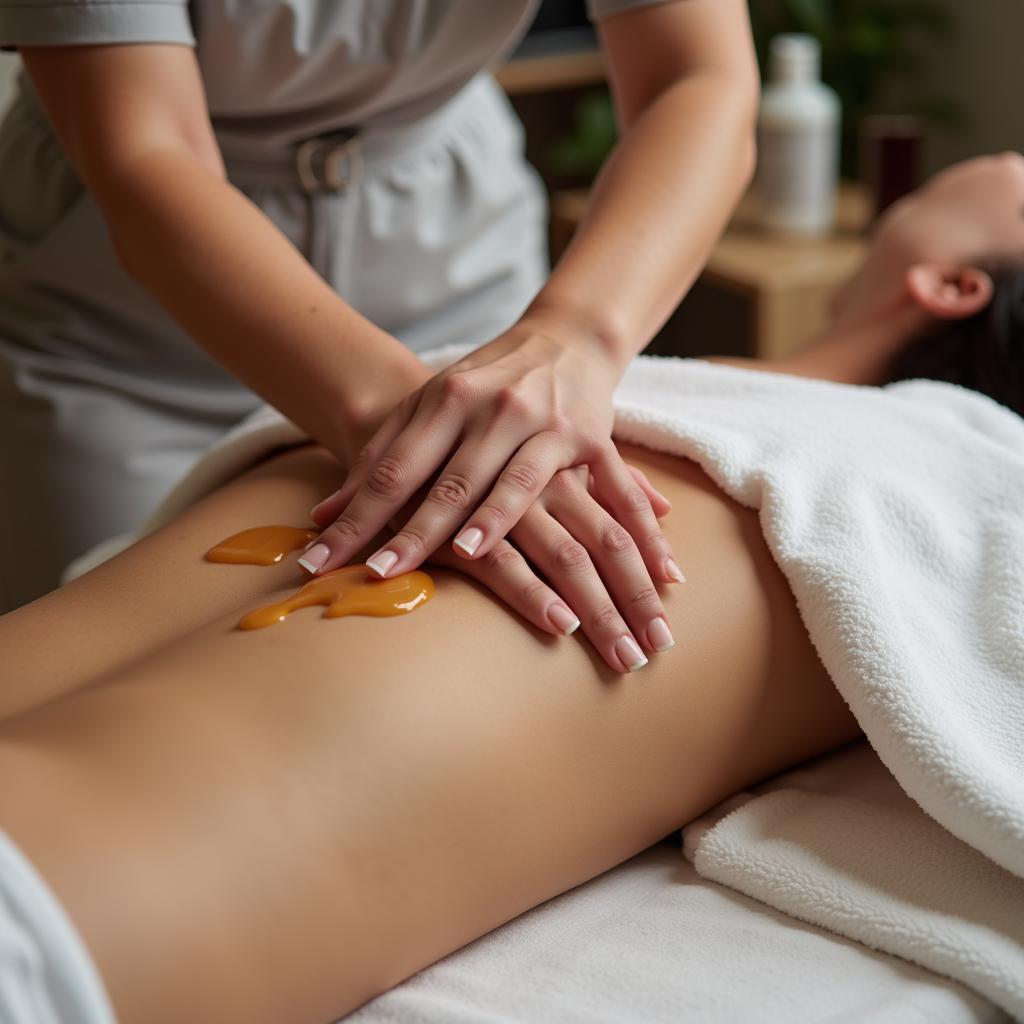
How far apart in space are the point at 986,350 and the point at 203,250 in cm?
83

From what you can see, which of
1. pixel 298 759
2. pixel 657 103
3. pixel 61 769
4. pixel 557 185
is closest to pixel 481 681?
pixel 298 759

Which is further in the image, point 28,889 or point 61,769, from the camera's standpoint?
point 61,769

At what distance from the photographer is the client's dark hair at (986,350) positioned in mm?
1441

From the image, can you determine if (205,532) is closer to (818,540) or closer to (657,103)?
(818,540)

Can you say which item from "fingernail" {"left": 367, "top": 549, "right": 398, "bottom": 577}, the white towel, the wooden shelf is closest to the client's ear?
the white towel

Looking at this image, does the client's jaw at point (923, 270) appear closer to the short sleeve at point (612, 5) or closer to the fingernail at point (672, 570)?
the short sleeve at point (612, 5)

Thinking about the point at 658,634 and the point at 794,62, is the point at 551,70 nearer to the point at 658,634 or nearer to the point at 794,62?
the point at 794,62

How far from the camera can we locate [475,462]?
998 millimetres

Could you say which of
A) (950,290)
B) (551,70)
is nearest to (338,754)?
(950,290)

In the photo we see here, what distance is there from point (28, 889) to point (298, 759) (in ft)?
0.64

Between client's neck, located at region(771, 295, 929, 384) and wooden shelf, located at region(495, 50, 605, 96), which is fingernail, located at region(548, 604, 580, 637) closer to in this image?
client's neck, located at region(771, 295, 929, 384)

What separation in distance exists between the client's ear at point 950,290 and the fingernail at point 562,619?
2.42 feet

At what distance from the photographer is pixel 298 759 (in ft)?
2.80

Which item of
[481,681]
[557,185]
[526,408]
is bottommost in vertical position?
[557,185]
